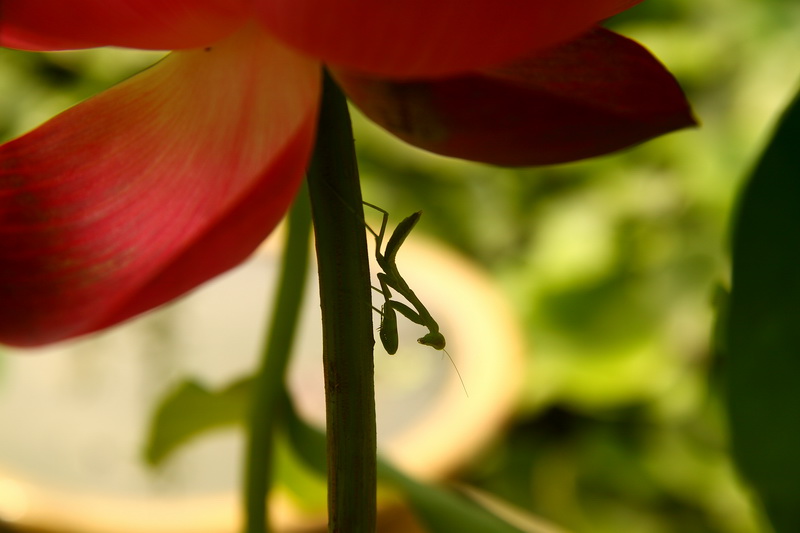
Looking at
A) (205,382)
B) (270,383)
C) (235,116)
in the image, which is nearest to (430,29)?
(235,116)

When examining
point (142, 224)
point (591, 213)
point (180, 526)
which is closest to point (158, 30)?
point (142, 224)

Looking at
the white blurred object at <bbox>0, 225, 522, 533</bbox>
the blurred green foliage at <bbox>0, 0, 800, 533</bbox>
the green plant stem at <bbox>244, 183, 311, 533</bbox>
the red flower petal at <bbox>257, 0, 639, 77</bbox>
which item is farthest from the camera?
the blurred green foliage at <bbox>0, 0, 800, 533</bbox>

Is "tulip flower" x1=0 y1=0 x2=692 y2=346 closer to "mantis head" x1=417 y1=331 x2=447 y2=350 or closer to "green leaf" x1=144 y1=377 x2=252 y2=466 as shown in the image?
"mantis head" x1=417 y1=331 x2=447 y2=350

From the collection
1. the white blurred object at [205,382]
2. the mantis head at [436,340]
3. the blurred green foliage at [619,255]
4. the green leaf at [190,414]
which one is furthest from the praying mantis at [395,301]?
the blurred green foliage at [619,255]

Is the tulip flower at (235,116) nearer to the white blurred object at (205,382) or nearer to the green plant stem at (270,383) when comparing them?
the green plant stem at (270,383)

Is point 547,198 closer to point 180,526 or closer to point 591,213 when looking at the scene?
point 591,213

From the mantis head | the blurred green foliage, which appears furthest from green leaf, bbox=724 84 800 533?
the blurred green foliage
